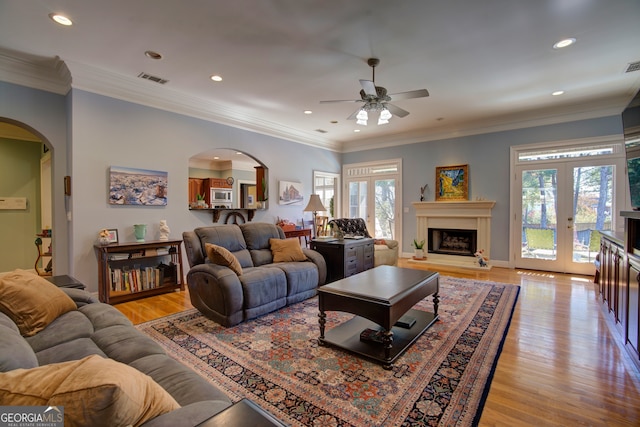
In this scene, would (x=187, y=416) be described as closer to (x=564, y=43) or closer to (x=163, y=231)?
(x=163, y=231)

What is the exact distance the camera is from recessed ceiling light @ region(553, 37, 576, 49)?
311 centimetres

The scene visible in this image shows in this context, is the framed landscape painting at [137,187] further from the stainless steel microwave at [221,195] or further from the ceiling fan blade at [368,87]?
the stainless steel microwave at [221,195]

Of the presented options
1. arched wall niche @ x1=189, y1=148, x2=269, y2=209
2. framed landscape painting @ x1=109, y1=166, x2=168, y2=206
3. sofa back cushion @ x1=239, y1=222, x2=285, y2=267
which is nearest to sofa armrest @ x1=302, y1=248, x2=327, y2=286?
sofa back cushion @ x1=239, y1=222, x2=285, y2=267

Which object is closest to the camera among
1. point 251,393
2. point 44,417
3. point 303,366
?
point 44,417

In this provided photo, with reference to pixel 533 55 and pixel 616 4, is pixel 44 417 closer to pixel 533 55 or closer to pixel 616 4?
pixel 616 4

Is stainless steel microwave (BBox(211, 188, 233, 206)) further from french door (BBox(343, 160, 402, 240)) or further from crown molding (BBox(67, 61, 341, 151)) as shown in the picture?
french door (BBox(343, 160, 402, 240))

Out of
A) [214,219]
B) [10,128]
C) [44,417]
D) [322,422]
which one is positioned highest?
[10,128]

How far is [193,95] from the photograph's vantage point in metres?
4.68

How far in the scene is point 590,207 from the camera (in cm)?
511

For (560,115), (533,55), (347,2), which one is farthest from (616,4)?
(560,115)

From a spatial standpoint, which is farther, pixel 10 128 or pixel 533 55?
pixel 10 128

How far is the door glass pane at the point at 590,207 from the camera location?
4.97 metres

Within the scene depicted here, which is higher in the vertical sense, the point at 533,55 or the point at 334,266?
the point at 533,55

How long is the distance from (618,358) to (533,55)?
3.18 m
